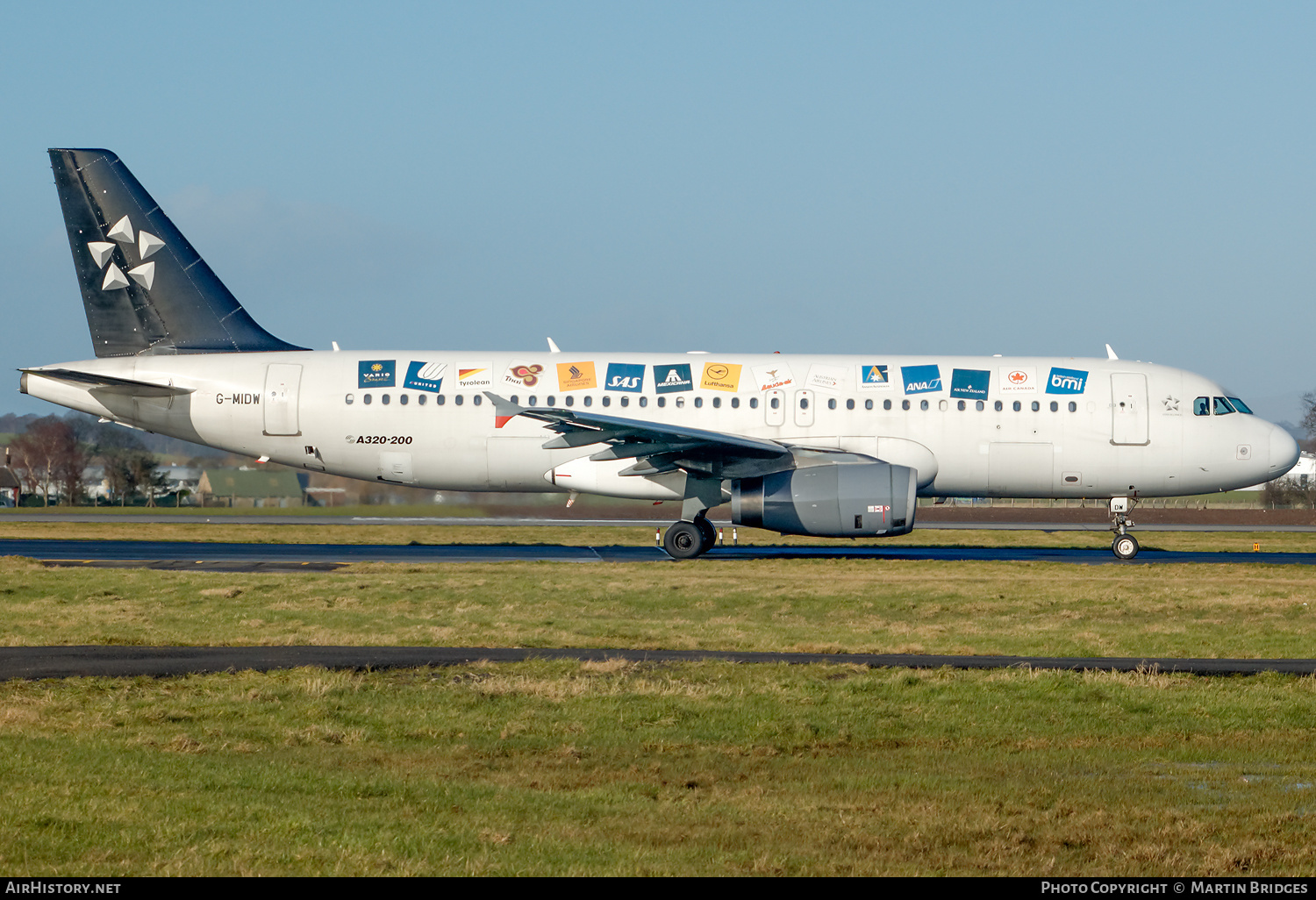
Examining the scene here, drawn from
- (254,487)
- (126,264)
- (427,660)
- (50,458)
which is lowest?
(427,660)

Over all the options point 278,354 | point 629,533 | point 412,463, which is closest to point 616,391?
point 412,463

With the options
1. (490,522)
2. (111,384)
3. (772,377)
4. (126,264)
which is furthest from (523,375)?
(490,522)

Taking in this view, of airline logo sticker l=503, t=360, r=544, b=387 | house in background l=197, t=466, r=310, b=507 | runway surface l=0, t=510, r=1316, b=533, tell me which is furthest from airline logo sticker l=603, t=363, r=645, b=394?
house in background l=197, t=466, r=310, b=507

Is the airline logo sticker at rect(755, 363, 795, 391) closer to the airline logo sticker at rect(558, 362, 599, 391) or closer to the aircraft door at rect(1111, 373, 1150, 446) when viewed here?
the airline logo sticker at rect(558, 362, 599, 391)

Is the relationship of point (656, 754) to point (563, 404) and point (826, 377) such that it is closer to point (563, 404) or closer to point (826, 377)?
point (563, 404)

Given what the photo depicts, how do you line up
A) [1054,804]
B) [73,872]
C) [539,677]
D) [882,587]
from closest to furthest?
[73,872] < [1054,804] < [539,677] < [882,587]

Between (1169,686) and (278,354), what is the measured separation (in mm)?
20774

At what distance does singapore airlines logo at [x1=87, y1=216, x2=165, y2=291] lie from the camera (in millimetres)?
26875

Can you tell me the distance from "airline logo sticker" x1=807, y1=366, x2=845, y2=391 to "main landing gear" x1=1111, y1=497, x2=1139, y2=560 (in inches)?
271

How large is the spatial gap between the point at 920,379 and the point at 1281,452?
8.35 metres

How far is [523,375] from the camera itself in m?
27.1

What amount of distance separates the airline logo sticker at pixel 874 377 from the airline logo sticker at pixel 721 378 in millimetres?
2738

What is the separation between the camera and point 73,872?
6.20 m

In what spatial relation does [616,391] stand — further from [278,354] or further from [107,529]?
[107,529]
